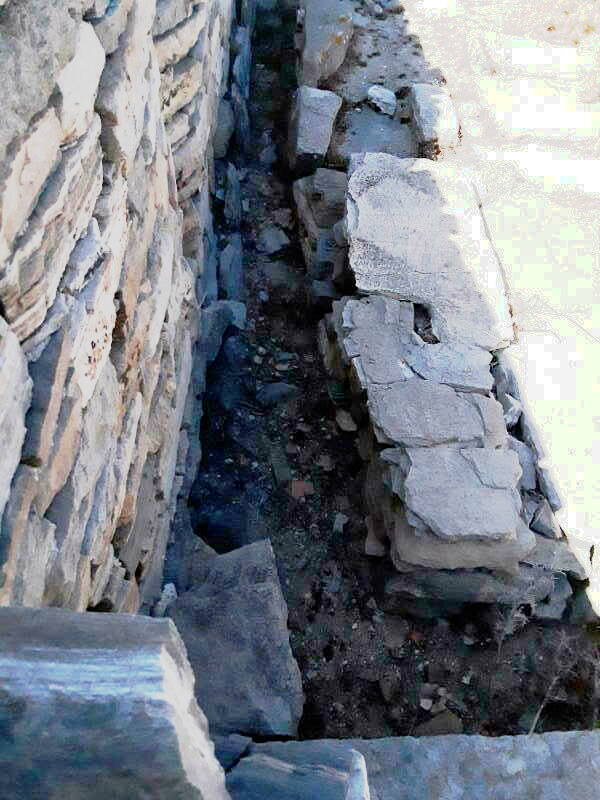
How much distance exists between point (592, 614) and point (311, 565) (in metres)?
1.40

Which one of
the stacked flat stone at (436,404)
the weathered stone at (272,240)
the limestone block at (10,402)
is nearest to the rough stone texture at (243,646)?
the stacked flat stone at (436,404)

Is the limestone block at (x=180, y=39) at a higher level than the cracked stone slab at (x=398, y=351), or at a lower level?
higher

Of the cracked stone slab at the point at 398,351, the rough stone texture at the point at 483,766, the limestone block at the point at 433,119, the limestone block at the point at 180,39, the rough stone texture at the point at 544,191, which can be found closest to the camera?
the rough stone texture at the point at 483,766

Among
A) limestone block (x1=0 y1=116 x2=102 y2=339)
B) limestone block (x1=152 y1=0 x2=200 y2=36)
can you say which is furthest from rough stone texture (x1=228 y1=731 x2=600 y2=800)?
limestone block (x1=152 y1=0 x2=200 y2=36)

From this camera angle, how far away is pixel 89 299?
85.4 inches

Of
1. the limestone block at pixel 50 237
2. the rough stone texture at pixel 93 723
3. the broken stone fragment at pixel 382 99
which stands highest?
the limestone block at pixel 50 237

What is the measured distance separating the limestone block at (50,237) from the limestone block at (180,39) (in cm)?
147

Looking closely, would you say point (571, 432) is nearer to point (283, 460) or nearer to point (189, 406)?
point (283, 460)

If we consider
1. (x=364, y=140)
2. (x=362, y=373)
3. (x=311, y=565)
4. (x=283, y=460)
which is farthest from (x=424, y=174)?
(x=311, y=565)

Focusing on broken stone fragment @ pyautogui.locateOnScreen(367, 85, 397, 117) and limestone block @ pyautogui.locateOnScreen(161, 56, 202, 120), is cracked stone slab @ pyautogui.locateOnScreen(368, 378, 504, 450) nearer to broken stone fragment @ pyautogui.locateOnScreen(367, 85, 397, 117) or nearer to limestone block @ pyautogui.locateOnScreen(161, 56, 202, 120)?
limestone block @ pyautogui.locateOnScreen(161, 56, 202, 120)

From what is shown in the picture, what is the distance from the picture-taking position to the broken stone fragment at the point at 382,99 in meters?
6.67

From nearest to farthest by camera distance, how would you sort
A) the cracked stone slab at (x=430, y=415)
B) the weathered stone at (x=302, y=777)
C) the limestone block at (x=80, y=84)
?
the weathered stone at (x=302, y=777)
the limestone block at (x=80, y=84)
the cracked stone slab at (x=430, y=415)

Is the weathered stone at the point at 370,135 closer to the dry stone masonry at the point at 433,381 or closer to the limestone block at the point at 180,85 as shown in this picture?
the dry stone masonry at the point at 433,381

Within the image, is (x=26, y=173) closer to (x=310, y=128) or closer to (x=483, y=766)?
(x=483, y=766)
